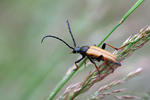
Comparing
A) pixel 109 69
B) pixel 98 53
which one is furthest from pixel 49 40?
pixel 109 69

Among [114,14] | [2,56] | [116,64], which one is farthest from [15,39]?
[116,64]

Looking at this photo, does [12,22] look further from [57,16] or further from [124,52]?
[124,52]

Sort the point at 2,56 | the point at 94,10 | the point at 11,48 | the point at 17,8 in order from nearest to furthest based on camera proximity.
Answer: the point at 94,10, the point at 2,56, the point at 11,48, the point at 17,8

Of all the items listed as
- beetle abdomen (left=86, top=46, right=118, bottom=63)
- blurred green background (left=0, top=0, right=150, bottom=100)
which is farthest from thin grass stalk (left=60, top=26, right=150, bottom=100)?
blurred green background (left=0, top=0, right=150, bottom=100)

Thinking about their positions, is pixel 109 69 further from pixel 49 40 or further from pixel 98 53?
pixel 49 40

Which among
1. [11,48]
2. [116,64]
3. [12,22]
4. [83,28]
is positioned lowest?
[116,64]

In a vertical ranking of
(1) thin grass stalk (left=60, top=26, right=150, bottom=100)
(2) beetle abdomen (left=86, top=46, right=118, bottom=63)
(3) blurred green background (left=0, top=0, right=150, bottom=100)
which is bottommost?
(1) thin grass stalk (left=60, top=26, right=150, bottom=100)

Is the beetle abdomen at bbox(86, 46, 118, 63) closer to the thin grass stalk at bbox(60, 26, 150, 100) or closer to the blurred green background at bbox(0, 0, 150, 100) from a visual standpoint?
the thin grass stalk at bbox(60, 26, 150, 100)

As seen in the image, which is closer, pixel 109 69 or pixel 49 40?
pixel 109 69

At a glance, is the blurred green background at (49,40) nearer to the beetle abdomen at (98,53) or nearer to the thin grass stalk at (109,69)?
the beetle abdomen at (98,53)
